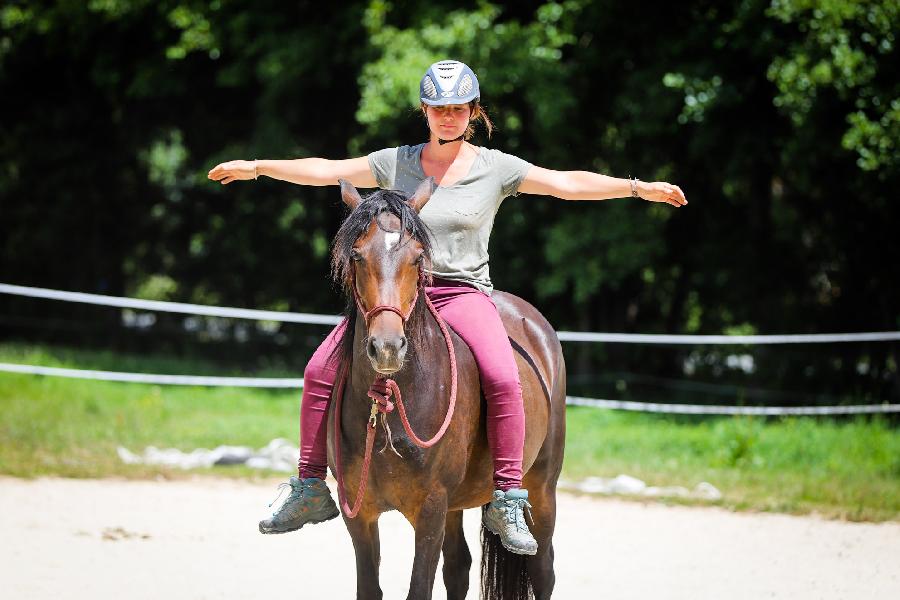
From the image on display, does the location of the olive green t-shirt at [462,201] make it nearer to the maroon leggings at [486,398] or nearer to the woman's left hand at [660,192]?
the maroon leggings at [486,398]

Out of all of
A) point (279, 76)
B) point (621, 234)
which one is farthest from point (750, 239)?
point (279, 76)

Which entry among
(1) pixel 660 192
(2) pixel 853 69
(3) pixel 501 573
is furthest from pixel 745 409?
(1) pixel 660 192

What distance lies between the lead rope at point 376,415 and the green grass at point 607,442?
536cm

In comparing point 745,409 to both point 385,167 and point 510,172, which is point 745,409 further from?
point 385,167

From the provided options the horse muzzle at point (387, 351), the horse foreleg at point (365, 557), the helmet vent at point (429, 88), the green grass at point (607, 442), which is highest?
the helmet vent at point (429, 88)

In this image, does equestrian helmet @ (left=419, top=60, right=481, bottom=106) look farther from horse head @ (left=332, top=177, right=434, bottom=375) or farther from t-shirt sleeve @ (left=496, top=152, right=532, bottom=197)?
horse head @ (left=332, top=177, right=434, bottom=375)

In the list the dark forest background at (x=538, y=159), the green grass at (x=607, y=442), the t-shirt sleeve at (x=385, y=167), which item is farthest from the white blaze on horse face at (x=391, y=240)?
the dark forest background at (x=538, y=159)

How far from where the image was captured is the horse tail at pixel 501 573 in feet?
16.1

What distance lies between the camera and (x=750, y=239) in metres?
15.8

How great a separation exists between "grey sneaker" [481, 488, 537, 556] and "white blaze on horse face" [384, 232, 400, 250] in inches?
43.3

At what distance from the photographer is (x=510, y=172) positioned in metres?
4.30

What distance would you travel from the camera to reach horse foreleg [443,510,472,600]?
4.77 metres

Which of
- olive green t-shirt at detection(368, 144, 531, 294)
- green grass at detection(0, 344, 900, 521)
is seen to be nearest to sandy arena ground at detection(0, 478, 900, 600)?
green grass at detection(0, 344, 900, 521)

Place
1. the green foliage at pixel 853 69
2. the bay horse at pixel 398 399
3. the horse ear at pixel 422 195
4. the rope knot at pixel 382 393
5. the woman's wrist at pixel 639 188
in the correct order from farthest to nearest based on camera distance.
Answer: the green foliage at pixel 853 69, the woman's wrist at pixel 639 188, the horse ear at pixel 422 195, the rope knot at pixel 382 393, the bay horse at pixel 398 399
